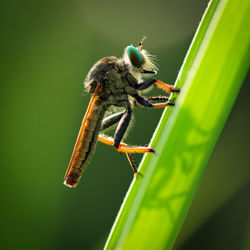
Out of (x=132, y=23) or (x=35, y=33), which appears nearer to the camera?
(x=35, y=33)

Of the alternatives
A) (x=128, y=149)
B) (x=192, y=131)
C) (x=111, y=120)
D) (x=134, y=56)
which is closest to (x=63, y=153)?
(x=111, y=120)

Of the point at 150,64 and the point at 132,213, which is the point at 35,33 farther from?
the point at 132,213

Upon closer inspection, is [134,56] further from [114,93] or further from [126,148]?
[126,148]

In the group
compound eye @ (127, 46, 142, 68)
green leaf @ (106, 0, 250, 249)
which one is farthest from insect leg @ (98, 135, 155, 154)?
green leaf @ (106, 0, 250, 249)

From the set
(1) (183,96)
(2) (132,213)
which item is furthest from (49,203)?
(1) (183,96)

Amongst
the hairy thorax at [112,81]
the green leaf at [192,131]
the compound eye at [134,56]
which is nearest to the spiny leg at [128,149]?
the hairy thorax at [112,81]

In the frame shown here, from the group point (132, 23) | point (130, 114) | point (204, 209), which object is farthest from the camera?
point (132, 23)
